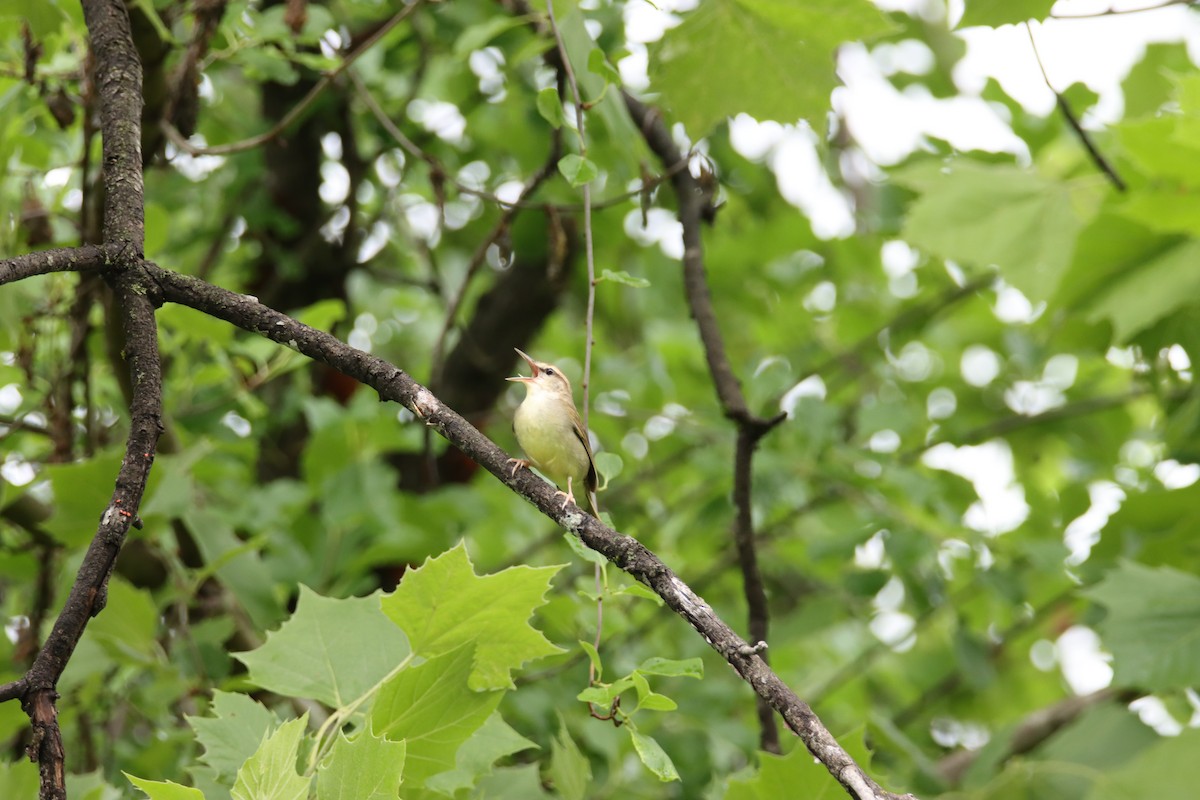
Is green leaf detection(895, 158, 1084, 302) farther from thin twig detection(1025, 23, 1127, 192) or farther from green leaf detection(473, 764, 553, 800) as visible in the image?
green leaf detection(473, 764, 553, 800)

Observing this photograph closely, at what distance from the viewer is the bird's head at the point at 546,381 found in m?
3.69

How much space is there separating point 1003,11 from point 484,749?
2.40 metres

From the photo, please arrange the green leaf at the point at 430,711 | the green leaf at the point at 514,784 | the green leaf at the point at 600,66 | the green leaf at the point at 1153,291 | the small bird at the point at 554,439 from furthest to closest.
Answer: the green leaf at the point at 1153,291 → the small bird at the point at 554,439 → the green leaf at the point at 514,784 → the green leaf at the point at 600,66 → the green leaf at the point at 430,711

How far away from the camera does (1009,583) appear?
439 cm

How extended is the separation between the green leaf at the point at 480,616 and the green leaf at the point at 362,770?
1.18 feet

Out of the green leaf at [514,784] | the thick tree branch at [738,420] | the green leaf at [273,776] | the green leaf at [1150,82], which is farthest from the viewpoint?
the green leaf at [1150,82]

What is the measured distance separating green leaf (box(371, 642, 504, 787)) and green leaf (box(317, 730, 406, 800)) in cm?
24

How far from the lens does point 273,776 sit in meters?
1.74

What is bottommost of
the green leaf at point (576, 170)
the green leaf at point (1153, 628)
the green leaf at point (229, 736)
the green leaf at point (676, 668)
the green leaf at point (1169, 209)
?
the green leaf at point (1153, 628)

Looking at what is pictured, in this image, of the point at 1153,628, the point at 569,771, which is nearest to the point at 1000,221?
the point at 1153,628

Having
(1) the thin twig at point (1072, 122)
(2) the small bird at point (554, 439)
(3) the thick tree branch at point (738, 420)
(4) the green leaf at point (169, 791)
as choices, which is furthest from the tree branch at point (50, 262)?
(1) the thin twig at point (1072, 122)

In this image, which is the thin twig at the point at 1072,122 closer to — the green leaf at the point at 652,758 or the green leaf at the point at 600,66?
the green leaf at the point at 600,66

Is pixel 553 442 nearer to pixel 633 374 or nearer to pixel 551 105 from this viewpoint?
pixel 551 105

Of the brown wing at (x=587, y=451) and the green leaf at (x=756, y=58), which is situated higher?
the green leaf at (x=756, y=58)
